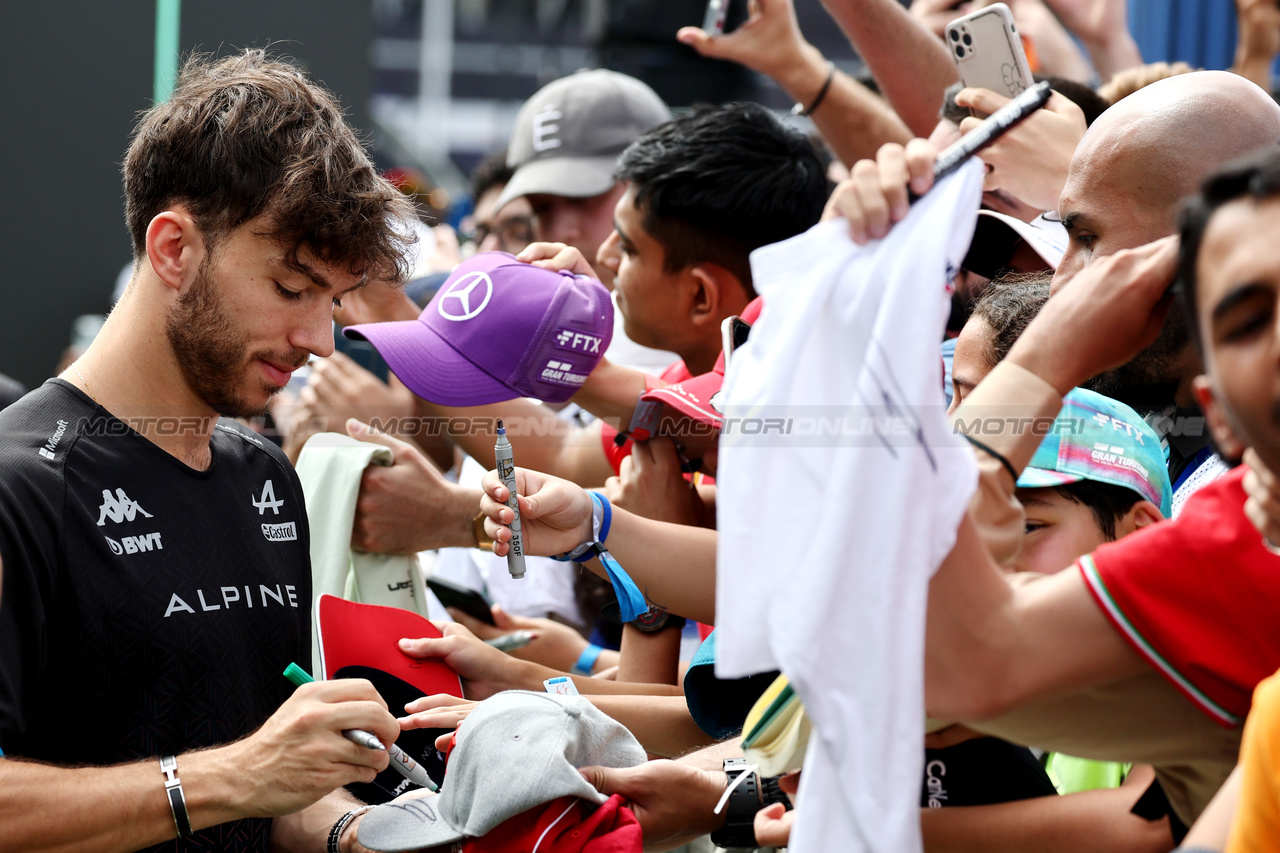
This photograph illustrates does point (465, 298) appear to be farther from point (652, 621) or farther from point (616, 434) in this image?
point (652, 621)

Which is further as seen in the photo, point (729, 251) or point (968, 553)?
point (729, 251)

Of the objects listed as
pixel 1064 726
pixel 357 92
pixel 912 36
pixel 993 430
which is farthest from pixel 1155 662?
pixel 357 92

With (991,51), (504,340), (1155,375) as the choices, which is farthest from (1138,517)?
(991,51)

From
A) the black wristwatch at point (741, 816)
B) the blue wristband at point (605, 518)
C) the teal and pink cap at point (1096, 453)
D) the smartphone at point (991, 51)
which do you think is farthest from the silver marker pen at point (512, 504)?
the smartphone at point (991, 51)

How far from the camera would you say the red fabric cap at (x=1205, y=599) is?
1.09 meters

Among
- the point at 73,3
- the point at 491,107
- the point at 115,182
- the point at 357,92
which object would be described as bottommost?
the point at 491,107

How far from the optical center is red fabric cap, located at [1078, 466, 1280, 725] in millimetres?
1090

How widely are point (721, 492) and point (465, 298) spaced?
54.3 inches

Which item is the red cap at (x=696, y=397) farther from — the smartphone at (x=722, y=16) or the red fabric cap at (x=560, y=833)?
the smartphone at (x=722, y=16)

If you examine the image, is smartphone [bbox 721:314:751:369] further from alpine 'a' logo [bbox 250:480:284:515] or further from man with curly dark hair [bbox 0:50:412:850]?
alpine 'a' logo [bbox 250:480:284:515]

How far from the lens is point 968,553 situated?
3.79ft

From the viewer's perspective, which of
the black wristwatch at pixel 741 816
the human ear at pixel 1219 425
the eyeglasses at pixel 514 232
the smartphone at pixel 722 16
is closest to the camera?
the human ear at pixel 1219 425

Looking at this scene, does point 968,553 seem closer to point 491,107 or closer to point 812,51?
point 812,51

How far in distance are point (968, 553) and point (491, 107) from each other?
23.8 m
